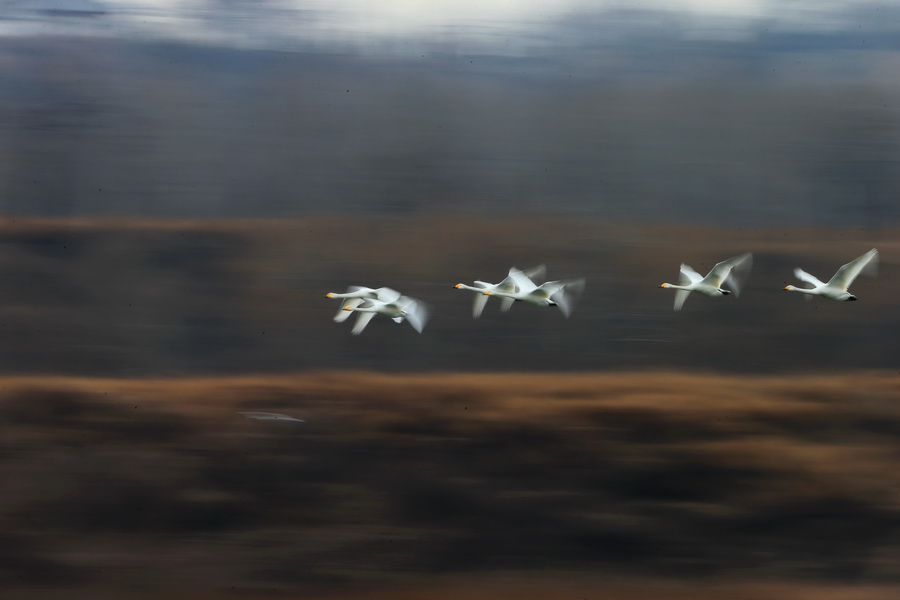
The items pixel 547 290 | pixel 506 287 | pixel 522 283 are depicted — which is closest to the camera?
pixel 547 290

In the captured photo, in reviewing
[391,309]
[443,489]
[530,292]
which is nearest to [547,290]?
[530,292]

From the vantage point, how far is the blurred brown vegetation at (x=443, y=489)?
56.3 ft

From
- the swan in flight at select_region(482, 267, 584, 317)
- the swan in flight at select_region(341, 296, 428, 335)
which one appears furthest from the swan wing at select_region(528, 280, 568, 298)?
the swan in flight at select_region(341, 296, 428, 335)

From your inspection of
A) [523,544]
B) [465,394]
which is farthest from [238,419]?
[523,544]

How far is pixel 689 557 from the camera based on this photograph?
17.3 meters

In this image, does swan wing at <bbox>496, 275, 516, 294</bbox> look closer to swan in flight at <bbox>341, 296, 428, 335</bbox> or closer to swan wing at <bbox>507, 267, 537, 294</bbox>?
swan wing at <bbox>507, 267, 537, 294</bbox>

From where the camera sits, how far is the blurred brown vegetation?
17.2 meters

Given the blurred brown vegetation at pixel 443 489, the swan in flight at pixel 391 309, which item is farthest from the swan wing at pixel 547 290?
the blurred brown vegetation at pixel 443 489

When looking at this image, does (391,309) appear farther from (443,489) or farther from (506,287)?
(443,489)

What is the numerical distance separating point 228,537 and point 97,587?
1681 mm

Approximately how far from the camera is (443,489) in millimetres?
18219

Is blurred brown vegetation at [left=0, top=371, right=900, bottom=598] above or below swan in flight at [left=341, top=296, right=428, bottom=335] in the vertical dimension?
below

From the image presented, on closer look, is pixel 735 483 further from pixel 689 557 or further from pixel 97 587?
pixel 97 587

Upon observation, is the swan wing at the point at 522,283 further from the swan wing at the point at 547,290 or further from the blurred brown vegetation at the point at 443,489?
the blurred brown vegetation at the point at 443,489
